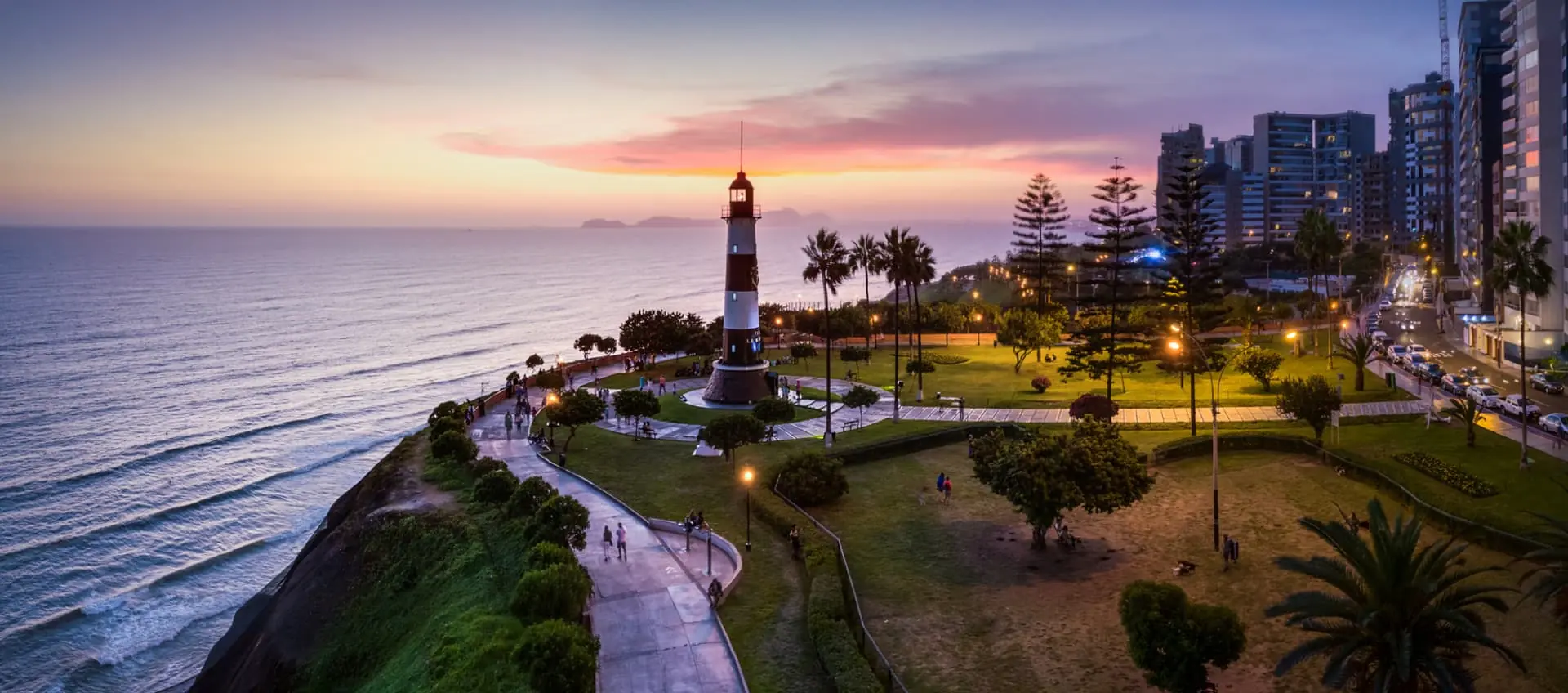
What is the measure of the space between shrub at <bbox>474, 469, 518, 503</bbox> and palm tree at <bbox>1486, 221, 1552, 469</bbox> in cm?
3409

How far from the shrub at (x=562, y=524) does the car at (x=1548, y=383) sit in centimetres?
4179

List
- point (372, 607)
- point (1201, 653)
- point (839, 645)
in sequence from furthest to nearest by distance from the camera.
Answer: point (372, 607), point (839, 645), point (1201, 653)

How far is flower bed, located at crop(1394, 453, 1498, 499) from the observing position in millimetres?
27000

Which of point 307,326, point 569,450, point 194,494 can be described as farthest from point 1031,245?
point 307,326

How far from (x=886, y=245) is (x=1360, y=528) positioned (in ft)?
84.7

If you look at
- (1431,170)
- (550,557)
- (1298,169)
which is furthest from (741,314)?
(1298,169)

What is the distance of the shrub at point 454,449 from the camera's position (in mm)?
35938

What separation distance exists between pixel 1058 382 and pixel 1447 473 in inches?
921

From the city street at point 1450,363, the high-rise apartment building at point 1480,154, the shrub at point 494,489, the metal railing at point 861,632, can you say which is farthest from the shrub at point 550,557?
the high-rise apartment building at point 1480,154

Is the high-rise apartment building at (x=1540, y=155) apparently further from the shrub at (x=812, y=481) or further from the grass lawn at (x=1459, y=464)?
the shrub at (x=812, y=481)

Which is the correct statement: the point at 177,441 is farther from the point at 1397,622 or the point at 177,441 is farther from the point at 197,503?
the point at 1397,622

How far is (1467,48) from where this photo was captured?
88.7 metres

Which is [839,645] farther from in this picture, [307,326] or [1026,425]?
[307,326]

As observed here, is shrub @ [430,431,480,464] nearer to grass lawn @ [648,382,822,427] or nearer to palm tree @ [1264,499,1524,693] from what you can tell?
grass lawn @ [648,382,822,427]
